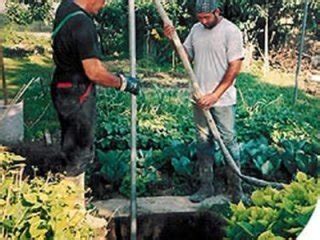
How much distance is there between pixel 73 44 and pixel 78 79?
10.3 inches

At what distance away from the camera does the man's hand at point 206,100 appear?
4691 millimetres

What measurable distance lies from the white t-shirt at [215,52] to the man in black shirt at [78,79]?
2.64ft

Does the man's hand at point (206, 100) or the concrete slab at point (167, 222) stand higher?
the man's hand at point (206, 100)

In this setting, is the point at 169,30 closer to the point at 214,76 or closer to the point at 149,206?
the point at 214,76

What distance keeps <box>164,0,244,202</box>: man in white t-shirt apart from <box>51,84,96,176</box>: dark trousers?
35.5 inches

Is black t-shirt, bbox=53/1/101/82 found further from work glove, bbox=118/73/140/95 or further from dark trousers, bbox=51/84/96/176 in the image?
work glove, bbox=118/73/140/95

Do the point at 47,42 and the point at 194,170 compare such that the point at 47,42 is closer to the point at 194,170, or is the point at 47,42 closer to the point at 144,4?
the point at 144,4

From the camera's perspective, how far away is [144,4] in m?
13.9

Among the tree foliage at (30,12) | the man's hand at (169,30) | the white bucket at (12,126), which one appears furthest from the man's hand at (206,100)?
the tree foliage at (30,12)

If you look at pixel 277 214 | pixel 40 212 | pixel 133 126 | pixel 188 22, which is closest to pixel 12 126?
pixel 133 126

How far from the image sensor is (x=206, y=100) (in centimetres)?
470

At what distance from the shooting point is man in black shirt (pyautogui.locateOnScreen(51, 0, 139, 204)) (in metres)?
4.05

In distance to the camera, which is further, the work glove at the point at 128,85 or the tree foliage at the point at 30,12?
the tree foliage at the point at 30,12

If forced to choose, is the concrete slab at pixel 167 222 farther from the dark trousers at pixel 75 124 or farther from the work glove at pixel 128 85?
the work glove at pixel 128 85
